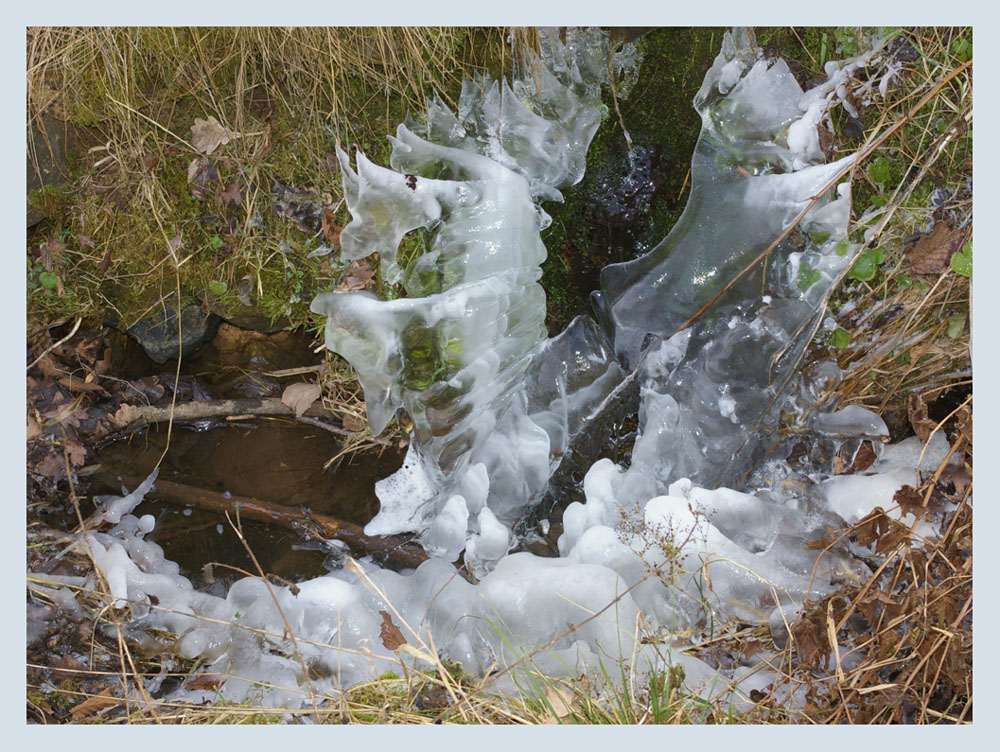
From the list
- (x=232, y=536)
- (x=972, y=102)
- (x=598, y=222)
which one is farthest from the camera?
(x=232, y=536)

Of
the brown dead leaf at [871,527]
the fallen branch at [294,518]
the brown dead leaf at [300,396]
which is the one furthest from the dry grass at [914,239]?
the brown dead leaf at [300,396]

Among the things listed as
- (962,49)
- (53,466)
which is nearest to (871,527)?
(962,49)

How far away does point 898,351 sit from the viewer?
8.54 ft

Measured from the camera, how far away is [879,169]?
8.34ft

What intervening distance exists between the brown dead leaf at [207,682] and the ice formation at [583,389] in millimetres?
39

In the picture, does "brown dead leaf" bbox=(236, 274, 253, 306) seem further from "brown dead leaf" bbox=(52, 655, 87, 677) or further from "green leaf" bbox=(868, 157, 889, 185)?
"green leaf" bbox=(868, 157, 889, 185)

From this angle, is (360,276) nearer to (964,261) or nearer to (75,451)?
(75,451)

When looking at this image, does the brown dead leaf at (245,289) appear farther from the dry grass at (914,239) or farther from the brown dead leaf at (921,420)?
the brown dead leaf at (921,420)

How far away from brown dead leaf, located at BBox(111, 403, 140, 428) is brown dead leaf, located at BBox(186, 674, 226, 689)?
1198mm

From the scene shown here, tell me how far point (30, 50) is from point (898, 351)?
11.9 ft

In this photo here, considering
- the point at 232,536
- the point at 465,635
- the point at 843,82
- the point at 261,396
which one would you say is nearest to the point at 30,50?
the point at 261,396

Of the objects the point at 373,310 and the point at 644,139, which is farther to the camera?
the point at 644,139

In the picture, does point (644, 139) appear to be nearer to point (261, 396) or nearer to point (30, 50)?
point (261, 396)

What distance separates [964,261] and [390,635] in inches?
99.2
